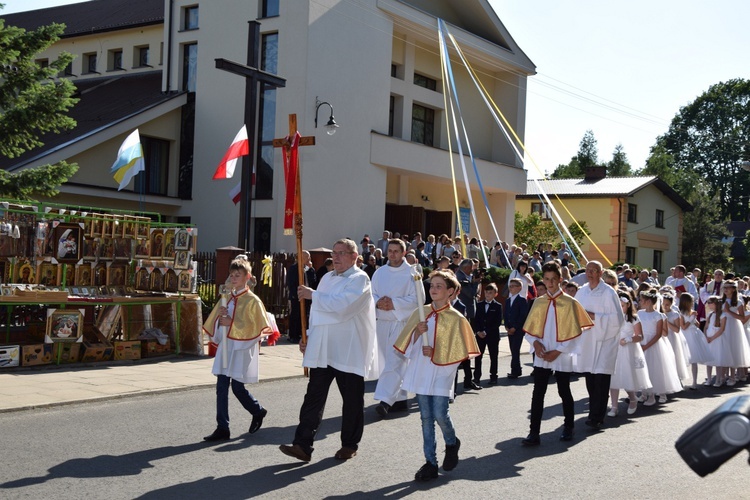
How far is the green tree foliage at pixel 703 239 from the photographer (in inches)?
2287

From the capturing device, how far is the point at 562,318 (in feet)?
30.0

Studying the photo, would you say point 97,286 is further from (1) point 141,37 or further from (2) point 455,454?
(1) point 141,37

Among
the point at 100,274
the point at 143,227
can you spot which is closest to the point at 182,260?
the point at 143,227

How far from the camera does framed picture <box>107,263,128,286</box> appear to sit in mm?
14672

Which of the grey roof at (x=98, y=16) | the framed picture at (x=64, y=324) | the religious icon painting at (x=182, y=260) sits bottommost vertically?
the framed picture at (x=64, y=324)

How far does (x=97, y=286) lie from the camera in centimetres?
1447

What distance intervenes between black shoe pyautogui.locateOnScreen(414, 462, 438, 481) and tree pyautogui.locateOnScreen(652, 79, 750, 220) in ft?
244

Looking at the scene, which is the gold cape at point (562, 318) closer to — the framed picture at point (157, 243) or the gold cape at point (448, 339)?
the gold cape at point (448, 339)

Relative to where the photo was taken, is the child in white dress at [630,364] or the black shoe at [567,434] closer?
the black shoe at [567,434]

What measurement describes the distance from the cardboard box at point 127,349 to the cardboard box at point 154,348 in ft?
1.24

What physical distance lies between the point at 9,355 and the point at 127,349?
211cm

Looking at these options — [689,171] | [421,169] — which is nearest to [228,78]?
[421,169]

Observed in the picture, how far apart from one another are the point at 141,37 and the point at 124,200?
10.3 meters

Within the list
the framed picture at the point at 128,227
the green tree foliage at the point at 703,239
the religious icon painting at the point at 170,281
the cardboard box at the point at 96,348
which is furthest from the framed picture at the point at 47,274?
the green tree foliage at the point at 703,239
